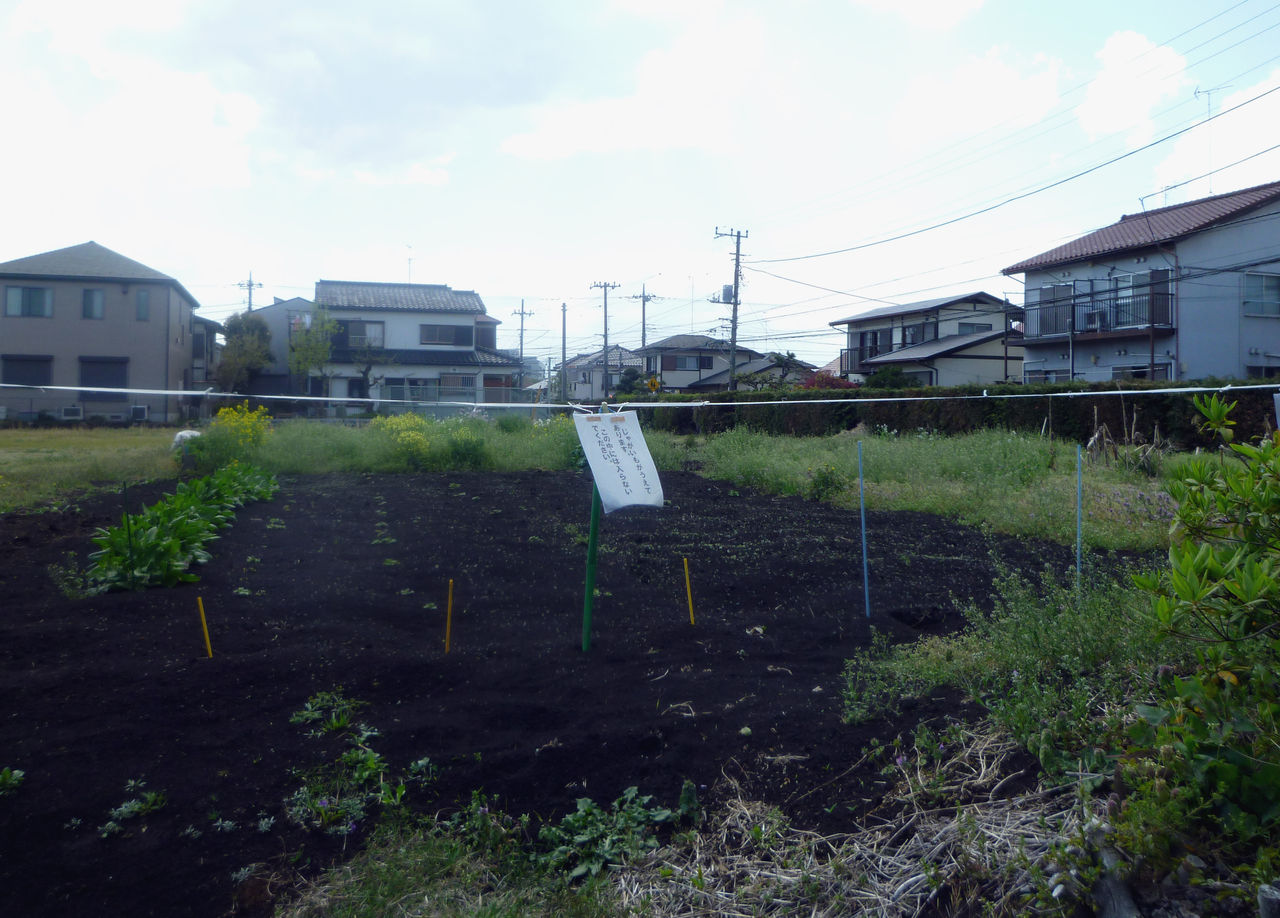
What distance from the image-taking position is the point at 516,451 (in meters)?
17.2

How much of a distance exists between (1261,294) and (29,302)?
27741 mm

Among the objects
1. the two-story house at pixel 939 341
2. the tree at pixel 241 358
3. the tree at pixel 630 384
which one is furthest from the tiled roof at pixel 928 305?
the tree at pixel 241 358

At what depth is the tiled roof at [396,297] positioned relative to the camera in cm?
3334

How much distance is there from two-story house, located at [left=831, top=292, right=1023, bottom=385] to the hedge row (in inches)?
347

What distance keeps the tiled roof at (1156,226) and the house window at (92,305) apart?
24214 mm

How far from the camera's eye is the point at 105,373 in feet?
44.4

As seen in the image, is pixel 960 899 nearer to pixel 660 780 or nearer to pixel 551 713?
pixel 660 780

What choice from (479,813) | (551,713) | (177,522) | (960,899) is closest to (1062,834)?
(960,899)


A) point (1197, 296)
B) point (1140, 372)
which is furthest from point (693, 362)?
point (1197, 296)

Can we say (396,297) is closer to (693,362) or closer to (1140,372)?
(693,362)

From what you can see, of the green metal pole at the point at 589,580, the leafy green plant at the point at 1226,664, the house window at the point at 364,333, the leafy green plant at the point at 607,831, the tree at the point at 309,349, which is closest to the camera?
the leafy green plant at the point at 1226,664

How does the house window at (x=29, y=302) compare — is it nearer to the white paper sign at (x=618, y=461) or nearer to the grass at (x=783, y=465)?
the grass at (x=783, y=465)

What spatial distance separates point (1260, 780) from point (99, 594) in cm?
595

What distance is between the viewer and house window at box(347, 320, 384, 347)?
105 ft
